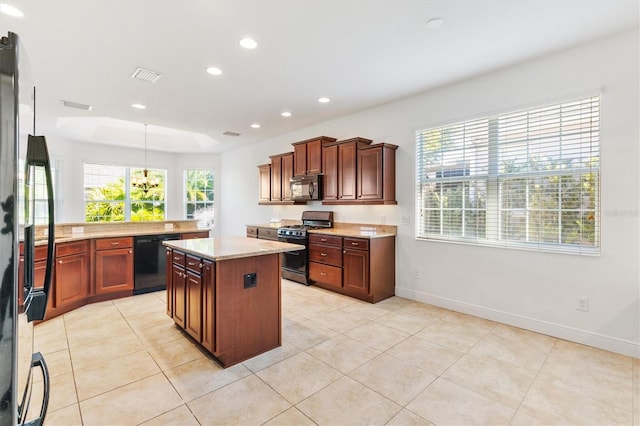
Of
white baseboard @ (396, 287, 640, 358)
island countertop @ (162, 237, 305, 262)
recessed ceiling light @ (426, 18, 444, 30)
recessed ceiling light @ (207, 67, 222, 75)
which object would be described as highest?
recessed ceiling light @ (207, 67, 222, 75)

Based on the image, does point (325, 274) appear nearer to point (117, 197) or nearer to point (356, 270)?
point (356, 270)

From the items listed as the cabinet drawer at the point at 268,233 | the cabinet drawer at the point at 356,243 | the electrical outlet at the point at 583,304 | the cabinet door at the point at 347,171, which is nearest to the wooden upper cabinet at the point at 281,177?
the cabinet drawer at the point at 268,233

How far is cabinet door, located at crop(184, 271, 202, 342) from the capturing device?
2650mm

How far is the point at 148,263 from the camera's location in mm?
4504

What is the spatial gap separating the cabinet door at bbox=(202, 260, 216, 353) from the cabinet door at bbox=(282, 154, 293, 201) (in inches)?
134

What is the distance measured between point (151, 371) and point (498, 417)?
97.2 inches

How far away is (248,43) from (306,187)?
2705 mm

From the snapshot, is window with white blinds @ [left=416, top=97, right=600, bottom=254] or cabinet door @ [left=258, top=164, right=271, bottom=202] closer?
window with white blinds @ [left=416, top=97, right=600, bottom=254]

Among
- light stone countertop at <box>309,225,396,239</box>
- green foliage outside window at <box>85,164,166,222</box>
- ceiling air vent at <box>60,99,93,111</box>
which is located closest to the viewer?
light stone countertop at <box>309,225,396,239</box>

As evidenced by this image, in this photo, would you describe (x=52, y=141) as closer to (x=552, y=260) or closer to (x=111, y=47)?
(x=111, y=47)

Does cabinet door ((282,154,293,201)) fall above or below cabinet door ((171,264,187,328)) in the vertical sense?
above

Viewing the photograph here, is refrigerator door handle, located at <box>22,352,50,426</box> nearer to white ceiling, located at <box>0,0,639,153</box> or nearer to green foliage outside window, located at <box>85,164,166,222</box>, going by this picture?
white ceiling, located at <box>0,0,639,153</box>

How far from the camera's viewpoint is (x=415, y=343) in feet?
9.50

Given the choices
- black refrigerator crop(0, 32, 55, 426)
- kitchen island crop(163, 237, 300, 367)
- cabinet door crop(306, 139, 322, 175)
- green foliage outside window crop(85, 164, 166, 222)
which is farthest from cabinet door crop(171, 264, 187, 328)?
green foliage outside window crop(85, 164, 166, 222)
